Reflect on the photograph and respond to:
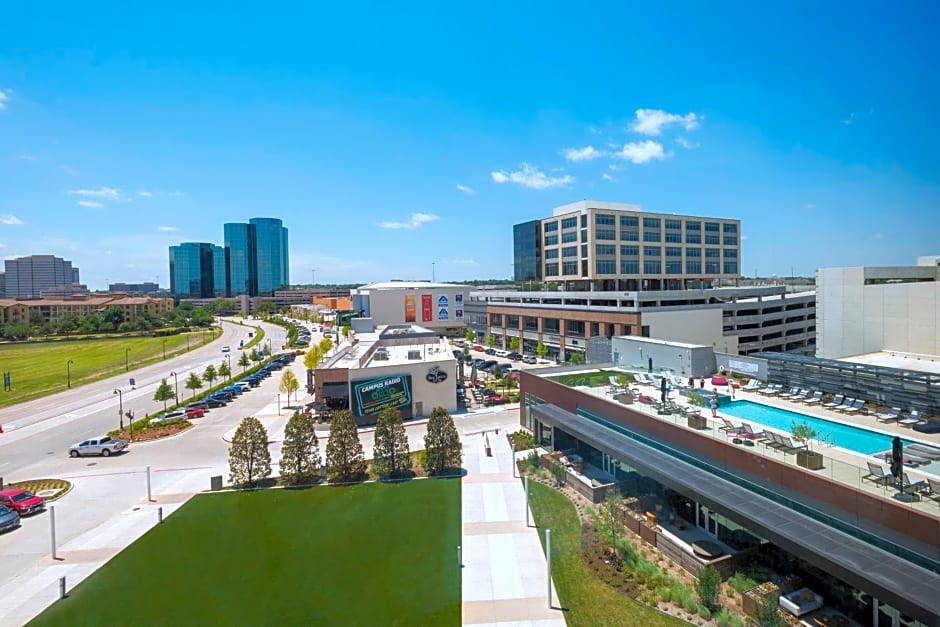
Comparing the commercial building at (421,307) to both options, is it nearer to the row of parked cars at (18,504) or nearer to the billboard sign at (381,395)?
the billboard sign at (381,395)

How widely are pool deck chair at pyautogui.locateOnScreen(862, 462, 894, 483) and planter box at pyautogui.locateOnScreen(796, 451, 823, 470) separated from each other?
3.24 ft

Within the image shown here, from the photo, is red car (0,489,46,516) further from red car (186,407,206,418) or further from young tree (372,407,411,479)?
red car (186,407,206,418)

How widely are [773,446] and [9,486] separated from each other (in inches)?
1222

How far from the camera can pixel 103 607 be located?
523 inches

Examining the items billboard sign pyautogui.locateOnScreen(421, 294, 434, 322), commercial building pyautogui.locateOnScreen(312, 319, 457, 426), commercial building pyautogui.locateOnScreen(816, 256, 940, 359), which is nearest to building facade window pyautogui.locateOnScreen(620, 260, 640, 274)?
commercial building pyautogui.locateOnScreen(816, 256, 940, 359)

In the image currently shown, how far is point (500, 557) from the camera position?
15.6 meters

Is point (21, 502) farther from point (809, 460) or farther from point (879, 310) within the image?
point (879, 310)

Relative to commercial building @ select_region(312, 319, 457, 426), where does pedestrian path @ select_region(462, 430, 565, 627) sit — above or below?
below

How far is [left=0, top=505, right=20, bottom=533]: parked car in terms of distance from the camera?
729 inches

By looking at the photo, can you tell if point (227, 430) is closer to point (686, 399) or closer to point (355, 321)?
point (686, 399)

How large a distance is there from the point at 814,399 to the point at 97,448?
3482 cm

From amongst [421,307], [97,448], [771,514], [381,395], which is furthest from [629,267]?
[97,448]

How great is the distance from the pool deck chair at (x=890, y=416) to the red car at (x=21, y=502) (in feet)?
102

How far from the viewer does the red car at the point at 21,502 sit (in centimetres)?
1986
